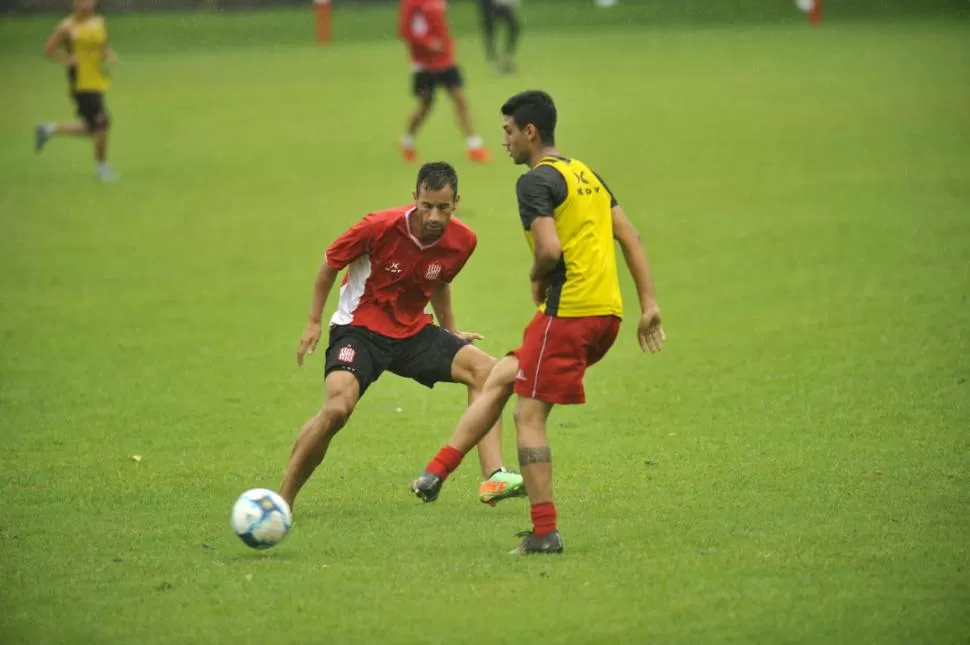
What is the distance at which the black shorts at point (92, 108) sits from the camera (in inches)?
851

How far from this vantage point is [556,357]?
287 inches

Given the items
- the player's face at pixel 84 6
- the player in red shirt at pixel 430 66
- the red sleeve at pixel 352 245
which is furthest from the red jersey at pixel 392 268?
the player's face at pixel 84 6

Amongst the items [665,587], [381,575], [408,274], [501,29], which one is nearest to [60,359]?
[408,274]

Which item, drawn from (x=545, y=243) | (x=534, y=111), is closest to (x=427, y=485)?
(x=545, y=243)

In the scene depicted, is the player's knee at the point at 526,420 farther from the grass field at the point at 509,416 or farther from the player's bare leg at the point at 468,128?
the player's bare leg at the point at 468,128

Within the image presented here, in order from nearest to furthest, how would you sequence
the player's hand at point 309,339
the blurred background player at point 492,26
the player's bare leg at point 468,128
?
1. the player's hand at point 309,339
2. the player's bare leg at point 468,128
3. the blurred background player at point 492,26

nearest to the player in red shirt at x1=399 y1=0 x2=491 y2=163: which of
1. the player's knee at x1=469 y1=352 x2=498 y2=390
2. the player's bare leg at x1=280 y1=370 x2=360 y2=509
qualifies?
the player's knee at x1=469 y1=352 x2=498 y2=390

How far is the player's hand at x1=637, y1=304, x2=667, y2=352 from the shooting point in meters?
Answer: 7.42

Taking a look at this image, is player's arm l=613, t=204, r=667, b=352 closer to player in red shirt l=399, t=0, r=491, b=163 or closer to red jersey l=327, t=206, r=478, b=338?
red jersey l=327, t=206, r=478, b=338

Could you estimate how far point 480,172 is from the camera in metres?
21.6

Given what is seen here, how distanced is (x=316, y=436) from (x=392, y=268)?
1121 millimetres

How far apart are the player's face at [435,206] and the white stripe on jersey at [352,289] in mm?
534

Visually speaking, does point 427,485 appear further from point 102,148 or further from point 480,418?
point 102,148

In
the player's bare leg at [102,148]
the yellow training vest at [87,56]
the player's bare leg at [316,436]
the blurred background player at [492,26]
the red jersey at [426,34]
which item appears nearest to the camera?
the player's bare leg at [316,436]
